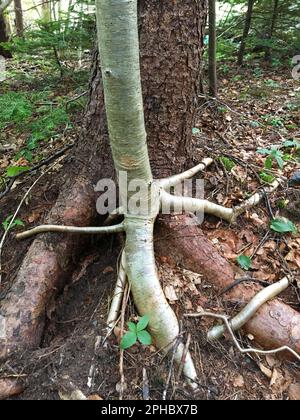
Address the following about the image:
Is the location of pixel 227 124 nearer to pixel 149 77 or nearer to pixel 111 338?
pixel 149 77

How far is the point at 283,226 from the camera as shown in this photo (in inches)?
102

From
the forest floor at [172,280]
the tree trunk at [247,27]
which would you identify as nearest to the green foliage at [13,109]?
the forest floor at [172,280]

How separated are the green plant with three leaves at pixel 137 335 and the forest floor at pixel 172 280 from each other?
0.33ft

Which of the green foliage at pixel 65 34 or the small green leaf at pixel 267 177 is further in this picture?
the green foliage at pixel 65 34

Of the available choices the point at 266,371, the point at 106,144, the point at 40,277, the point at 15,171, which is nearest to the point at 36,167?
the point at 15,171

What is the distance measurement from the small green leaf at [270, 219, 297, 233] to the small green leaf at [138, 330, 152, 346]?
1197 millimetres

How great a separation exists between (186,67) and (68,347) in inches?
70.9

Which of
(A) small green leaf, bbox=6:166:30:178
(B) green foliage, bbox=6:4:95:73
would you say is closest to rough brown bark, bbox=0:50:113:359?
(A) small green leaf, bbox=6:166:30:178

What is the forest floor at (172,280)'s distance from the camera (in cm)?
196

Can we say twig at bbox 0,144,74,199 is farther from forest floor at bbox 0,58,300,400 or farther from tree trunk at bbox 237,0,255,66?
tree trunk at bbox 237,0,255,66

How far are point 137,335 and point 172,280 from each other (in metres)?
0.44

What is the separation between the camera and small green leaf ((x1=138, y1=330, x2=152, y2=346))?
1.96 meters

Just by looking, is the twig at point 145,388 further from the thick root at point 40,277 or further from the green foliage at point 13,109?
the green foliage at point 13,109

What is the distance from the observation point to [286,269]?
241 cm
